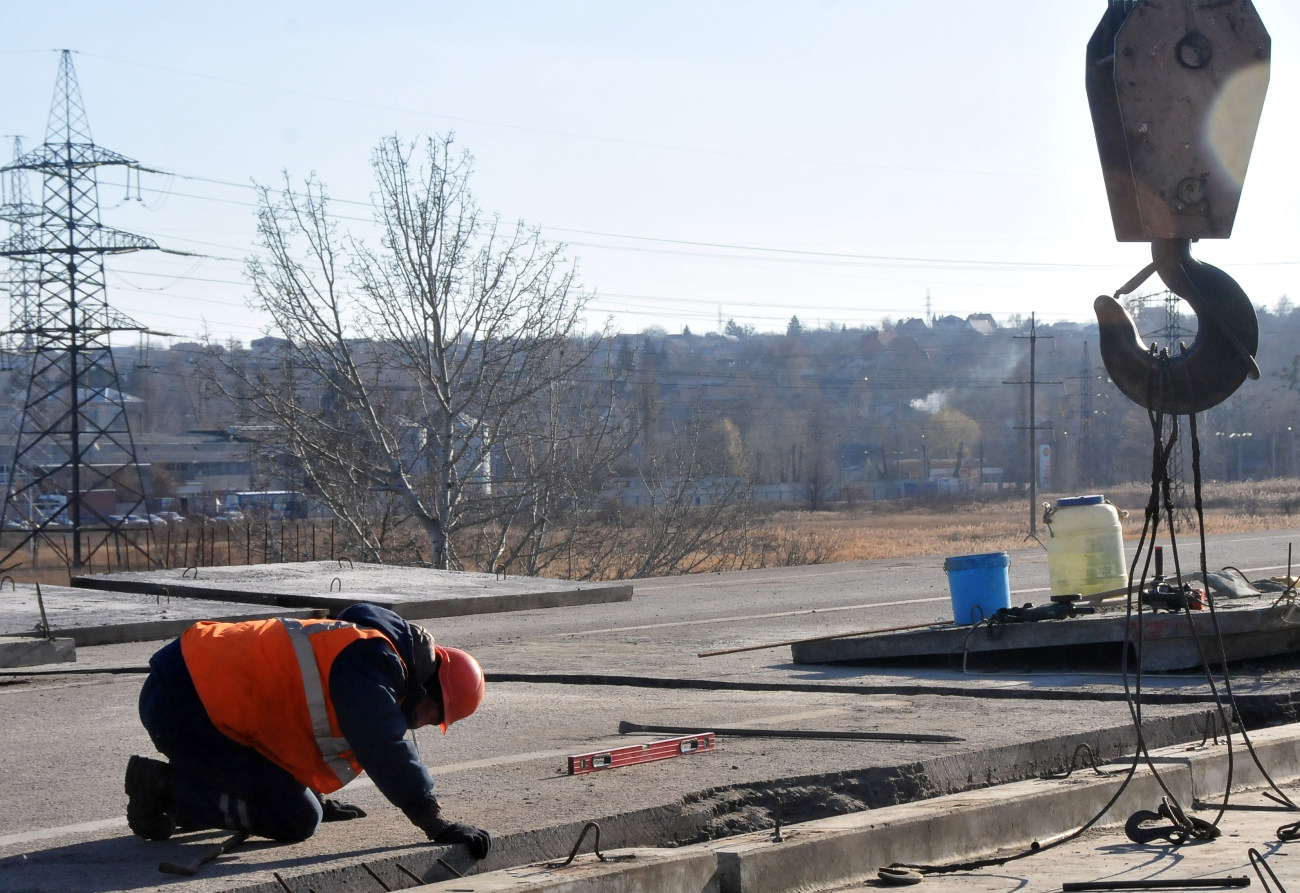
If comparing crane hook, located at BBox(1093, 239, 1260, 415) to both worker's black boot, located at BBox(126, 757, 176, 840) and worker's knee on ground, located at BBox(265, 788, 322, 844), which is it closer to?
worker's knee on ground, located at BBox(265, 788, 322, 844)

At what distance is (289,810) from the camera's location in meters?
5.25

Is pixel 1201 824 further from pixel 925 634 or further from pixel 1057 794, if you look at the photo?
pixel 925 634

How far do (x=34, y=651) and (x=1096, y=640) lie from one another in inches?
347

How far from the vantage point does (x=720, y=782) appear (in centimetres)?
621

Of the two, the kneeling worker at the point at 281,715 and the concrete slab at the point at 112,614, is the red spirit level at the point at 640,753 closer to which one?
the kneeling worker at the point at 281,715

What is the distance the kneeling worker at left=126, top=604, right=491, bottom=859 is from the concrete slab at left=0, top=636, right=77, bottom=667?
8.06 meters

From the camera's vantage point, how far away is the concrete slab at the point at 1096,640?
10.0 m

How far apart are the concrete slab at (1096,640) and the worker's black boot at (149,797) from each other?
6408 mm

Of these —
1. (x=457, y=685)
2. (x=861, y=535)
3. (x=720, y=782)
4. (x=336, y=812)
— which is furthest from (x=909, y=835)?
(x=861, y=535)

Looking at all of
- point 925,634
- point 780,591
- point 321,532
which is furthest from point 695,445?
point 925,634

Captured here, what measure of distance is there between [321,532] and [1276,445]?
11780cm

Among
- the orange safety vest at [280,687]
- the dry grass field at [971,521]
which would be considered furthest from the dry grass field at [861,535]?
the orange safety vest at [280,687]

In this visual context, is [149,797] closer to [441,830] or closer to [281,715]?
[281,715]

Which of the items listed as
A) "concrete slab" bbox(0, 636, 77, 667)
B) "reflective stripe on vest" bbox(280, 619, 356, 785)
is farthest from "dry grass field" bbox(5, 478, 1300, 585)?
"reflective stripe on vest" bbox(280, 619, 356, 785)
